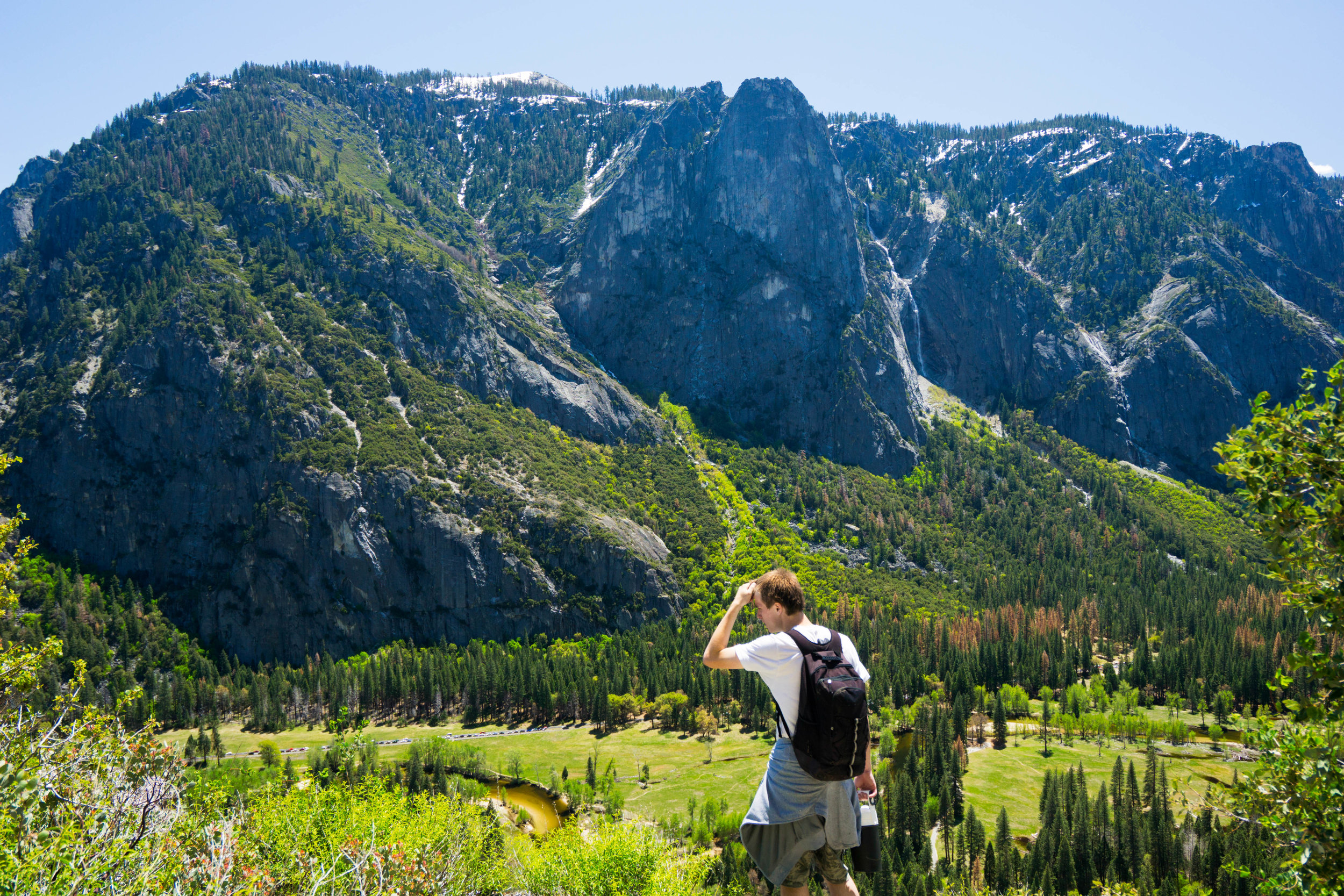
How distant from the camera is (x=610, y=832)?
49.3 metres

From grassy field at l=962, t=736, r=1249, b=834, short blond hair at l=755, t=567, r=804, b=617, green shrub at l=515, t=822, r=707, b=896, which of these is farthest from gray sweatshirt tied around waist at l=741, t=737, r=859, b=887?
grassy field at l=962, t=736, r=1249, b=834

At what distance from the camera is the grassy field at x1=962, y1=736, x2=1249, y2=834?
83.1 metres

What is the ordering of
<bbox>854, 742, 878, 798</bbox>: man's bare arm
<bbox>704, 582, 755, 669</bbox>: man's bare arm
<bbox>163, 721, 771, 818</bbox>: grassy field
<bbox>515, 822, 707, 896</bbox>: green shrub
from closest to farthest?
<bbox>704, 582, 755, 669</bbox>: man's bare arm
<bbox>854, 742, 878, 798</bbox>: man's bare arm
<bbox>515, 822, 707, 896</bbox>: green shrub
<bbox>163, 721, 771, 818</bbox>: grassy field

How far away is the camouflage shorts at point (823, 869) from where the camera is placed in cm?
884

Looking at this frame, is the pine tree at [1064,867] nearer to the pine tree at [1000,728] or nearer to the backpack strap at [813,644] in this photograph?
the pine tree at [1000,728]

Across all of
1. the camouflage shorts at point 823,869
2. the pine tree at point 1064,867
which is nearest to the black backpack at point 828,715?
the camouflage shorts at point 823,869

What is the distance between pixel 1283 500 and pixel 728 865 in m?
59.4

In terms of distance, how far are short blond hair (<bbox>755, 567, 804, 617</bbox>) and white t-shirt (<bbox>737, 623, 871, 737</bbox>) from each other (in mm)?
291

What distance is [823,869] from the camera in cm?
888

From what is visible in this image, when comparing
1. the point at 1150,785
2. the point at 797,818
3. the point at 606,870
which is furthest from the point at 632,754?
the point at 797,818

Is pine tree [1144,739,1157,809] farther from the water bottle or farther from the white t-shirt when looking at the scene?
the white t-shirt

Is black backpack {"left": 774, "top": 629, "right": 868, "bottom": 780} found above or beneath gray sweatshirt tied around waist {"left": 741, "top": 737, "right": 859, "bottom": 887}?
above

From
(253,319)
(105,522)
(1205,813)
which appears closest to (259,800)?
(1205,813)

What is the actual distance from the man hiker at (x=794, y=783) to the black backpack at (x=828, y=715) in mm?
25
